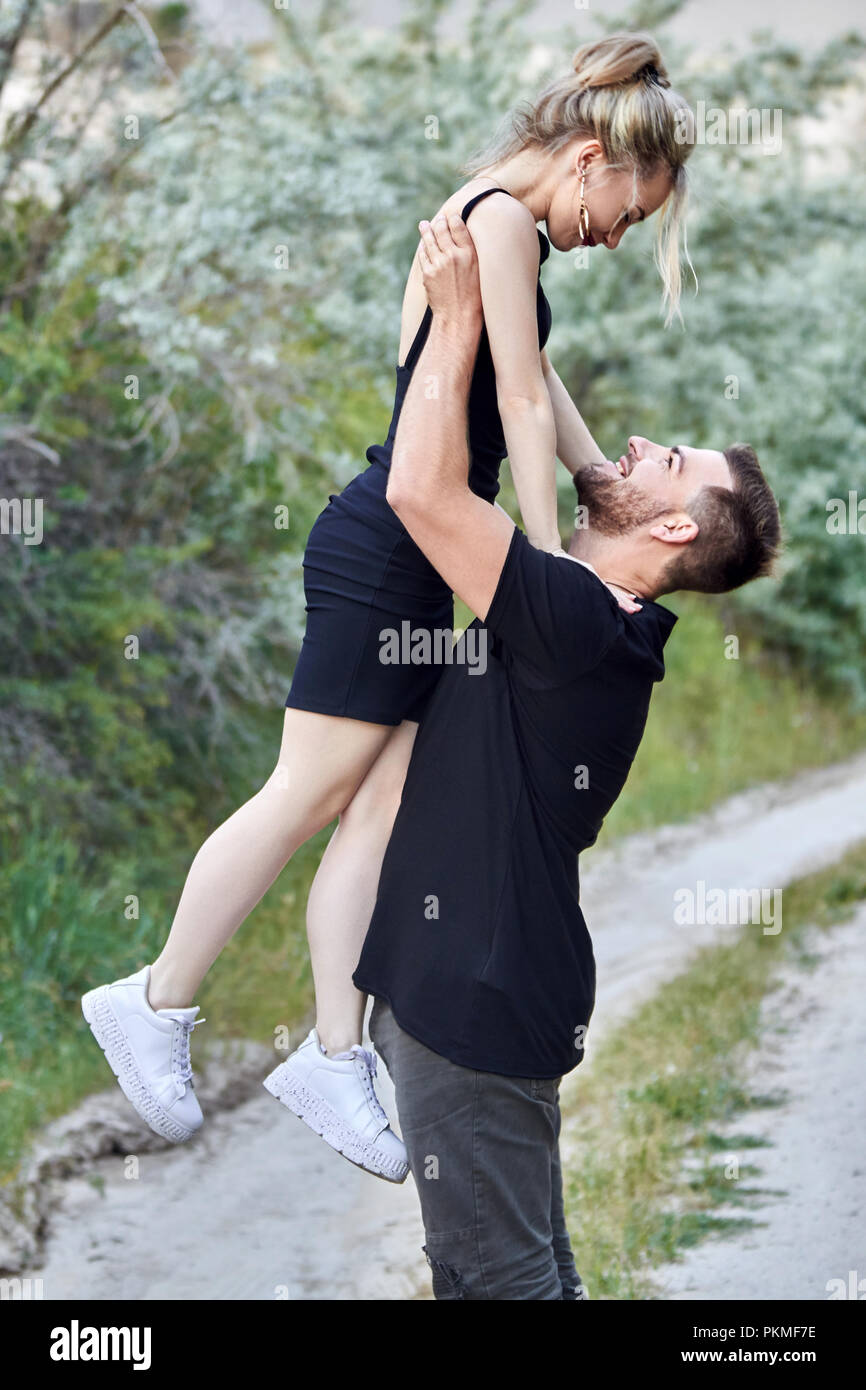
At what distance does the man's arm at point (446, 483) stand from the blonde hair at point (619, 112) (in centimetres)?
51

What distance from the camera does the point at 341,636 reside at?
2.19 metres

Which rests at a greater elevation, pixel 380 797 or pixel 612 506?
pixel 612 506

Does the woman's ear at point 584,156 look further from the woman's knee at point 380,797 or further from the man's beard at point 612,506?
the woman's knee at point 380,797

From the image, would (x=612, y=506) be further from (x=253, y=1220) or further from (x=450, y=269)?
(x=253, y=1220)

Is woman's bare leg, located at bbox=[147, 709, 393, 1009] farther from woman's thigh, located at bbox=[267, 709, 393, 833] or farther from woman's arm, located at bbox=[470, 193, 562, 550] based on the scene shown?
woman's arm, located at bbox=[470, 193, 562, 550]

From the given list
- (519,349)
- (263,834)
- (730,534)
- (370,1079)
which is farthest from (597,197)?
(370,1079)

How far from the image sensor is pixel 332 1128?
2090 mm

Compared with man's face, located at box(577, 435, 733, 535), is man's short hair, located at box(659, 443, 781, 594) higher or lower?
lower

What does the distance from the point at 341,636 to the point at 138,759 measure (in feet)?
9.91

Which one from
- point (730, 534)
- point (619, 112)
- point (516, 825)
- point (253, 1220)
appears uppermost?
point (619, 112)

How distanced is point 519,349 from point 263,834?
2.84 feet

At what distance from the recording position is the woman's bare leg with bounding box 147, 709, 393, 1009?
2188mm

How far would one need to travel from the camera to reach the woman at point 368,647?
2.12m

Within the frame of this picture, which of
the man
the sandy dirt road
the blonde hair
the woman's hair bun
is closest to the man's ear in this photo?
the man
